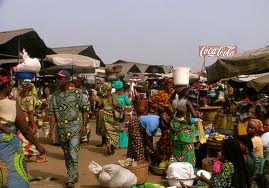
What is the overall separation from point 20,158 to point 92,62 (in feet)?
35.7

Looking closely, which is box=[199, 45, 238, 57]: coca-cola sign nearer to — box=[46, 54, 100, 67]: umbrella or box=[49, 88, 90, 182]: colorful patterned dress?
box=[46, 54, 100, 67]: umbrella

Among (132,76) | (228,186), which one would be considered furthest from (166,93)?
(132,76)

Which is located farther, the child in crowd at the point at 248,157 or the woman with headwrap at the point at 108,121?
the woman with headwrap at the point at 108,121

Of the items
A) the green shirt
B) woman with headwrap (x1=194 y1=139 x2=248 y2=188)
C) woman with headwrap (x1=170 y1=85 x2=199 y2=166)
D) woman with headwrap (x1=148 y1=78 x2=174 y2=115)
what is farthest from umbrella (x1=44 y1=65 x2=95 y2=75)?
woman with headwrap (x1=194 y1=139 x2=248 y2=188)

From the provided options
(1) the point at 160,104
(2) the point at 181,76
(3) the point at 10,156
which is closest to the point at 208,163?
(1) the point at 160,104

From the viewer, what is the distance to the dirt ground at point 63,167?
6918mm

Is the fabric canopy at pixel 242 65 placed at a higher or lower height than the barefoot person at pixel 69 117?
higher

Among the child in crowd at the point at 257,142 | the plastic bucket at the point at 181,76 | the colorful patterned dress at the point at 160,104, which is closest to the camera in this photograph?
the child in crowd at the point at 257,142

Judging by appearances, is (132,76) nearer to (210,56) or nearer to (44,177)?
(210,56)

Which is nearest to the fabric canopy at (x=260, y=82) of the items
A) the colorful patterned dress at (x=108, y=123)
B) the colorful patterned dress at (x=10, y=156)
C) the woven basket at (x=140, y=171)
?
the colorful patterned dress at (x=108, y=123)

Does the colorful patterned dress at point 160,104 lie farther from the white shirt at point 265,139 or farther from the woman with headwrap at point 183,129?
the white shirt at point 265,139

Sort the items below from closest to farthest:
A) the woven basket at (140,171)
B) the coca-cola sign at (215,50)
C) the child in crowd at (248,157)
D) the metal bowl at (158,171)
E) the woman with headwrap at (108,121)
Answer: the child in crowd at (248,157), the woven basket at (140,171), the metal bowl at (158,171), the woman with headwrap at (108,121), the coca-cola sign at (215,50)

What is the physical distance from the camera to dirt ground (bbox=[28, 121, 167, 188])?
6.92 meters

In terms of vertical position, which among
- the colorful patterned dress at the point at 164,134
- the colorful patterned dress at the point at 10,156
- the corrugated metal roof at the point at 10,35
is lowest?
the colorful patterned dress at the point at 164,134
